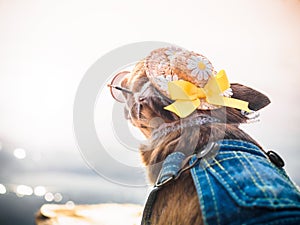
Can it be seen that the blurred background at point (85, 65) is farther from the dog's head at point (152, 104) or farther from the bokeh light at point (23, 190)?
the dog's head at point (152, 104)

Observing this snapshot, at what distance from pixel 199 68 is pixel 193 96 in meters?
0.06

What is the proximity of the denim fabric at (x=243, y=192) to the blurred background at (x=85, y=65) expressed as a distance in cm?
31

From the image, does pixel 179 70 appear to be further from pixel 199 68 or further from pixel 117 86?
pixel 117 86

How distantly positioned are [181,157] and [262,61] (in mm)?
534

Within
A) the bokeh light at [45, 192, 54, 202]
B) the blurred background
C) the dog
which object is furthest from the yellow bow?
the bokeh light at [45, 192, 54, 202]

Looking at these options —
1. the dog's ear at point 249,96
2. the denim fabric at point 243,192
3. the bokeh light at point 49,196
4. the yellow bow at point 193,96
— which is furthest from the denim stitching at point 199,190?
the bokeh light at point 49,196

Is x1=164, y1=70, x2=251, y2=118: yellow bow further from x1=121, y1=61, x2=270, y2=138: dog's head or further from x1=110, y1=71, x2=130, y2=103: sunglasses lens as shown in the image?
Result: x1=110, y1=71, x2=130, y2=103: sunglasses lens

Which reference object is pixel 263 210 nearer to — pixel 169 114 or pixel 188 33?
pixel 169 114

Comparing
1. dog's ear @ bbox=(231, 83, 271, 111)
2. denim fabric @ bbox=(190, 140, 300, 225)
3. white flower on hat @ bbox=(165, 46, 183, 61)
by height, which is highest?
white flower on hat @ bbox=(165, 46, 183, 61)

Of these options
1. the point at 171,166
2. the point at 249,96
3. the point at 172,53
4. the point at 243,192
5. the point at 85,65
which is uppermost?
the point at 85,65

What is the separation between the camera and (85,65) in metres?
1.04

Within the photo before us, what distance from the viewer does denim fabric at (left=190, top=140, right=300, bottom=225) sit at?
61 centimetres

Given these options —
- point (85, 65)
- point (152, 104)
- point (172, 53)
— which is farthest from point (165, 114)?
point (85, 65)

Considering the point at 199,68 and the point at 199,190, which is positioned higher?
the point at 199,68
